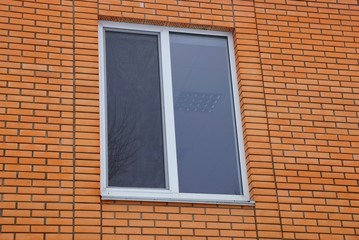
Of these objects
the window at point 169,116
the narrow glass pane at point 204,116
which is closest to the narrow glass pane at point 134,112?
the window at point 169,116

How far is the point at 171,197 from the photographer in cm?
641

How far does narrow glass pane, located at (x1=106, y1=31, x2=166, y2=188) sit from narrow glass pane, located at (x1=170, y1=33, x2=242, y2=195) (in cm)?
22

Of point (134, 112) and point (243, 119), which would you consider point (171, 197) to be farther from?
point (243, 119)

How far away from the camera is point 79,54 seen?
22.0 feet

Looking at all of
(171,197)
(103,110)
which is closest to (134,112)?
(103,110)

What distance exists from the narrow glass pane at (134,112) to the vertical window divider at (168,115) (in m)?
0.07

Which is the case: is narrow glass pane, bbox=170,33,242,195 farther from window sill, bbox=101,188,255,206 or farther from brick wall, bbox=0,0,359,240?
brick wall, bbox=0,0,359,240

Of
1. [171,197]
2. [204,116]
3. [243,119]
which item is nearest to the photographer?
[171,197]

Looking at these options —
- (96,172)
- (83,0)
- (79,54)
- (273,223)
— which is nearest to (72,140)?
(96,172)

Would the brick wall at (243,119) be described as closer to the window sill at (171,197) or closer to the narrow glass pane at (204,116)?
the window sill at (171,197)

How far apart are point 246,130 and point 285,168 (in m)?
0.52

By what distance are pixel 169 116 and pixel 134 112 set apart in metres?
0.34

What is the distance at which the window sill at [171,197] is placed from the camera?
6.25m

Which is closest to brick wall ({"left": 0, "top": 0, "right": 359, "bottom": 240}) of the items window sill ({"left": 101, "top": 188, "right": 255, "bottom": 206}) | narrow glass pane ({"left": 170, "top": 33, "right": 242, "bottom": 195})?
window sill ({"left": 101, "top": 188, "right": 255, "bottom": 206})
